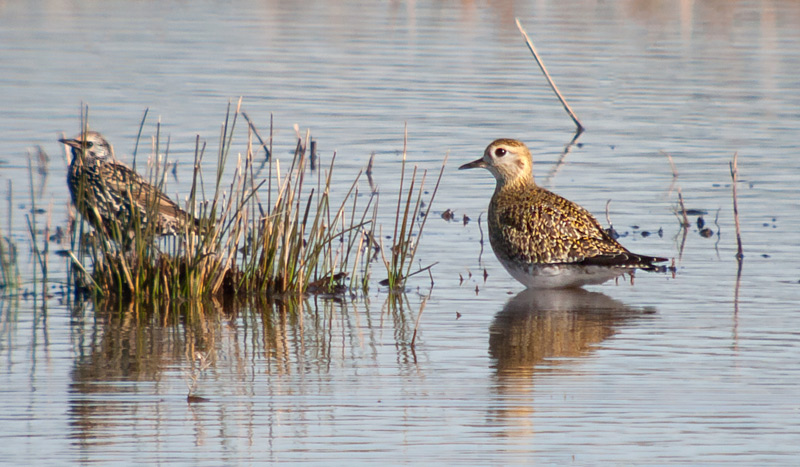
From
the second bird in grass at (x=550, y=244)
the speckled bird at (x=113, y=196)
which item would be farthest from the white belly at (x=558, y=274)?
the speckled bird at (x=113, y=196)

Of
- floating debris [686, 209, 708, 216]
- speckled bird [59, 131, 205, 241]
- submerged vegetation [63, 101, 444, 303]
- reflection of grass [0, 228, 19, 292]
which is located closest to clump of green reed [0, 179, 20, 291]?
reflection of grass [0, 228, 19, 292]

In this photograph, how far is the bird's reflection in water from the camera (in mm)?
6781

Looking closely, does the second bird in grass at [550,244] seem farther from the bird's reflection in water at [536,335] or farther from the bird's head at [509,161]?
the bird's reflection in water at [536,335]

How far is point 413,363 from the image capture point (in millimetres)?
7609

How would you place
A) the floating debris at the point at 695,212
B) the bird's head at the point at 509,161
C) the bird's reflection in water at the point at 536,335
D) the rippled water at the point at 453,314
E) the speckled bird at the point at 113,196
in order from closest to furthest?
the rippled water at the point at 453,314, the bird's reflection in water at the point at 536,335, the speckled bird at the point at 113,196, the bird's head at the point at 509,161, the floating debris at the point at 695,212

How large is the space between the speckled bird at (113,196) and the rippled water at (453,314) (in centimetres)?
57

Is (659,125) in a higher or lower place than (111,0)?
lower

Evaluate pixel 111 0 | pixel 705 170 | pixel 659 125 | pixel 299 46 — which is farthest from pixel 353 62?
pixel 111 0

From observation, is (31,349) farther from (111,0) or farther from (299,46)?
(111,0)

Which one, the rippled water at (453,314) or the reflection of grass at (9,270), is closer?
the rippled water at (453,314)

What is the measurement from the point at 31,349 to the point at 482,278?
3.68 meters

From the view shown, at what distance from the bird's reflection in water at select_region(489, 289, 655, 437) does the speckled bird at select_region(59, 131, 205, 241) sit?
83.2 inches

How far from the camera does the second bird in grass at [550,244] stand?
965 centimetres

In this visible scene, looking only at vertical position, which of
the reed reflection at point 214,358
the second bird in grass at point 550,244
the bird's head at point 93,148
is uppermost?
the bird's head at point 93,148
